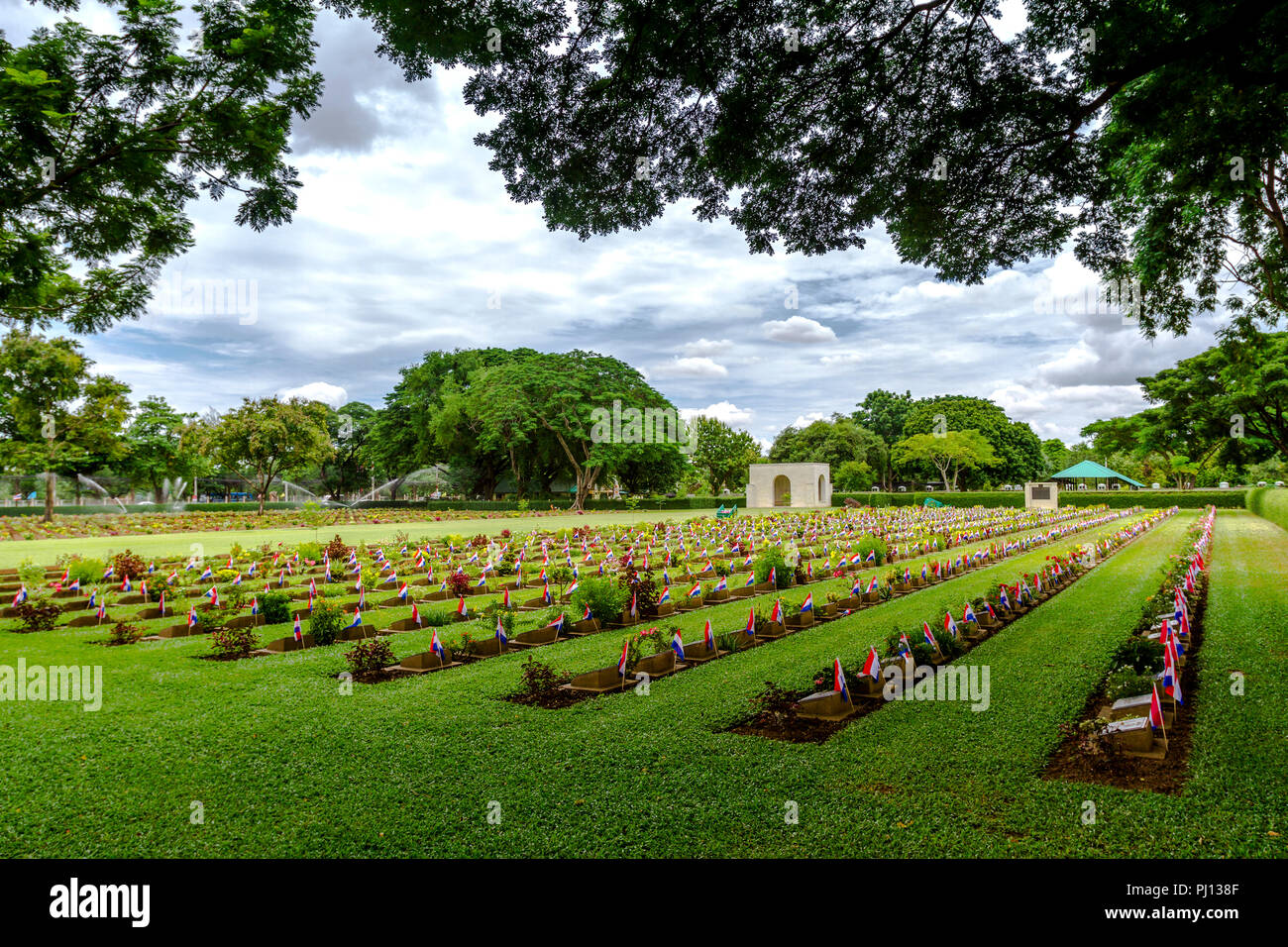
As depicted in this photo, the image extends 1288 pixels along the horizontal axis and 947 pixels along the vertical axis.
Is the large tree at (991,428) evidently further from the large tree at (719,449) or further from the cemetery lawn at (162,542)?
the cemetery lawn at (162,542)

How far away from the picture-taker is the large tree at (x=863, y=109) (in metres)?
5.31

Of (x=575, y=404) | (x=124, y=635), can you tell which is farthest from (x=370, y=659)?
(x=575, y=404)

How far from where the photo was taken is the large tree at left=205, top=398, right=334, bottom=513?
4075 cm

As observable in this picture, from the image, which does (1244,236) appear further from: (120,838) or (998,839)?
(120,838)

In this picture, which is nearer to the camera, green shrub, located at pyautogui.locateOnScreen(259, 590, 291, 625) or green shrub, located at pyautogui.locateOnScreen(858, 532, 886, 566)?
green shrub, located at pyautogui.locateOnScreen(259, 590, 291, 625)

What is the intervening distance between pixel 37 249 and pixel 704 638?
8.21m

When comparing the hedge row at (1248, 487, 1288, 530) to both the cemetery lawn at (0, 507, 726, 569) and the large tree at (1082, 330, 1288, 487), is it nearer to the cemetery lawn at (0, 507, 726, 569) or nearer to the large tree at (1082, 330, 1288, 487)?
the large tree at (1082, 330, 1288, 487)

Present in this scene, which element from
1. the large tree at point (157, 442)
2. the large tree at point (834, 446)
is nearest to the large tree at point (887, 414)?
the large tree at point (834, 446)

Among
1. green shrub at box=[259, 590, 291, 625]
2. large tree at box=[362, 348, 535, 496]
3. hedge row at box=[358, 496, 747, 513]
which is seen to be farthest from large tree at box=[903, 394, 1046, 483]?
green shrub at box=[259, 590, 291, 625]

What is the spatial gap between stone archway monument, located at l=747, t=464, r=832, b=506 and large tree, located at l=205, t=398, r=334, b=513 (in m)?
32.0

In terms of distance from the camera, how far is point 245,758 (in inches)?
198

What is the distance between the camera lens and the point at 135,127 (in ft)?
19.6

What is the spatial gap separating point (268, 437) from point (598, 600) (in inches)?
1527

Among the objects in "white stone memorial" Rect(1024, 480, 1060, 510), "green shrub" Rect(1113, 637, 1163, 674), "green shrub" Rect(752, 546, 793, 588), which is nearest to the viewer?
"green shrub" Rect(1113, 637, 1163, 674)
